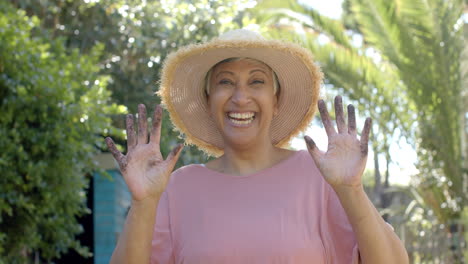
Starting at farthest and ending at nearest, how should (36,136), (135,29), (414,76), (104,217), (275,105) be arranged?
(414,76) → (104,217) → (135,29) → (36,136) → (275,105)

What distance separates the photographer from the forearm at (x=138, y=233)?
271 centimetres

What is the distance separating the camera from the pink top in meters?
2.80

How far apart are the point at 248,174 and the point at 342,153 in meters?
0.53

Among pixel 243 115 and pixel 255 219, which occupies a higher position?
pixel 243 115

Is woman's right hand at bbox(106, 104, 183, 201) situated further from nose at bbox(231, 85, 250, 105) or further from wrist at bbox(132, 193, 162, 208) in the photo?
nose at bbox(231, 85, 250, 105)

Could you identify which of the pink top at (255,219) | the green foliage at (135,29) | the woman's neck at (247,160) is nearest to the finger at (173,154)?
the pink top at (255,219)

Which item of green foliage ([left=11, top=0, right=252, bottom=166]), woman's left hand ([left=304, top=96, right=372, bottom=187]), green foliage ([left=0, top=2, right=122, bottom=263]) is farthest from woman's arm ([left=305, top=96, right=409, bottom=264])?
green foliage ([left=11, top=0, right=252, bottom=166])

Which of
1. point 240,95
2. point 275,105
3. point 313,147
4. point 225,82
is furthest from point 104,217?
point 313,147

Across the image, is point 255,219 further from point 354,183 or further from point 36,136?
point 36,136

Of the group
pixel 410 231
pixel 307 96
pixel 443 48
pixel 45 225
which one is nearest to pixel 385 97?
pixel 443 48

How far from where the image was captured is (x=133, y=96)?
7.54 m

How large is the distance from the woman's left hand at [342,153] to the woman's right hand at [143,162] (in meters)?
0.51

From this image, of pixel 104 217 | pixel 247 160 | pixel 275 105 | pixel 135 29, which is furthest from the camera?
pixel 104 217

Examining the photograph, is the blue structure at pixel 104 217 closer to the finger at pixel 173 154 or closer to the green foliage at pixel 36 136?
the green foliage at pixel 36 136
